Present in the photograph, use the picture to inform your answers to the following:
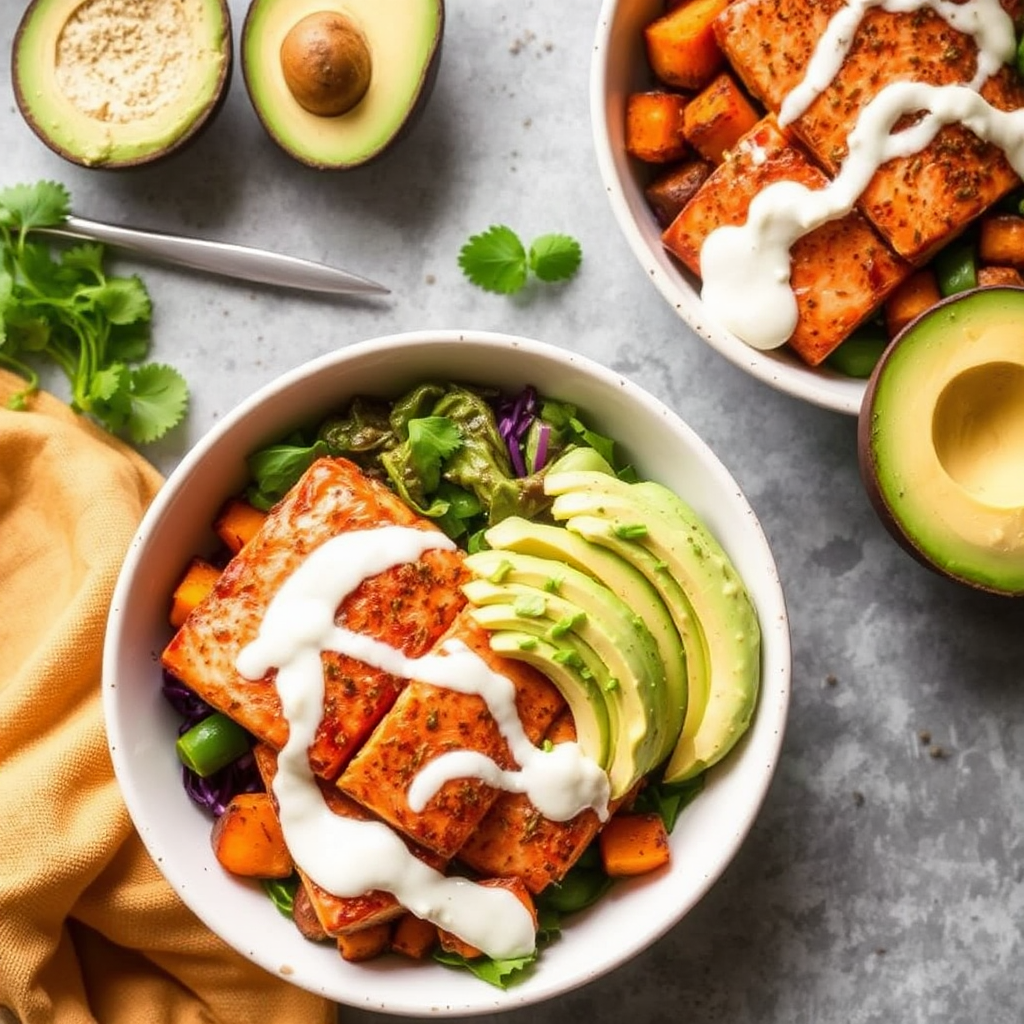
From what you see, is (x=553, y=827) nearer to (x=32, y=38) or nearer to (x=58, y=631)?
(x=58, y=631)

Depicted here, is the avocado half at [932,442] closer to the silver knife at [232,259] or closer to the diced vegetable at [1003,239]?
the diced vegetable at [1003,239]

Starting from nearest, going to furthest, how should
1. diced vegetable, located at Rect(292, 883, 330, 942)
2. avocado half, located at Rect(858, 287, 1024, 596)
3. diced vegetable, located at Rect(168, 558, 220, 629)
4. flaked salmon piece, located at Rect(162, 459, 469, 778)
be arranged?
avocado half, located at Rect(858, 287, 1024, 596), flaked salmon piece, located at Rect(162, 459, 469, 778), diced vegetable, located at Rect(292, 883, 330, 942), diced vegetable, located at Rect(168, 558, 220, 629)

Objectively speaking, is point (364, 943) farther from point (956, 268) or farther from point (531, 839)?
point (956, 268)

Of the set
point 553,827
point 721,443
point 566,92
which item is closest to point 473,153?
point 566,92

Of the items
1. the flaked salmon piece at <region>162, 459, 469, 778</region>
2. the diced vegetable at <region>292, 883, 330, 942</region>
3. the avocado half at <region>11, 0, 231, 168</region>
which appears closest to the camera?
the flaked salmon piece at <region>162, 459, 469, 778</region>

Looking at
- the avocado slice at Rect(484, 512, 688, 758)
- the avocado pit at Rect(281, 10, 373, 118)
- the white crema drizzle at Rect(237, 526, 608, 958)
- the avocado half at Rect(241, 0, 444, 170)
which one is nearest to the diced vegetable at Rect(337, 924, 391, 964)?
the white crema drizzle at Rect(237, 526, 608, 958)

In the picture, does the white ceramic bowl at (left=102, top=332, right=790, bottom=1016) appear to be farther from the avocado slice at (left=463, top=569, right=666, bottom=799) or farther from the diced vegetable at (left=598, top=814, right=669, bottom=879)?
the avocado slice at (left=463, top=569, right=666, bottom=799)

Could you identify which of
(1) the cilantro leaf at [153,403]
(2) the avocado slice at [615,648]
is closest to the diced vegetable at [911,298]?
(2) the avocado slice at [615,648]
